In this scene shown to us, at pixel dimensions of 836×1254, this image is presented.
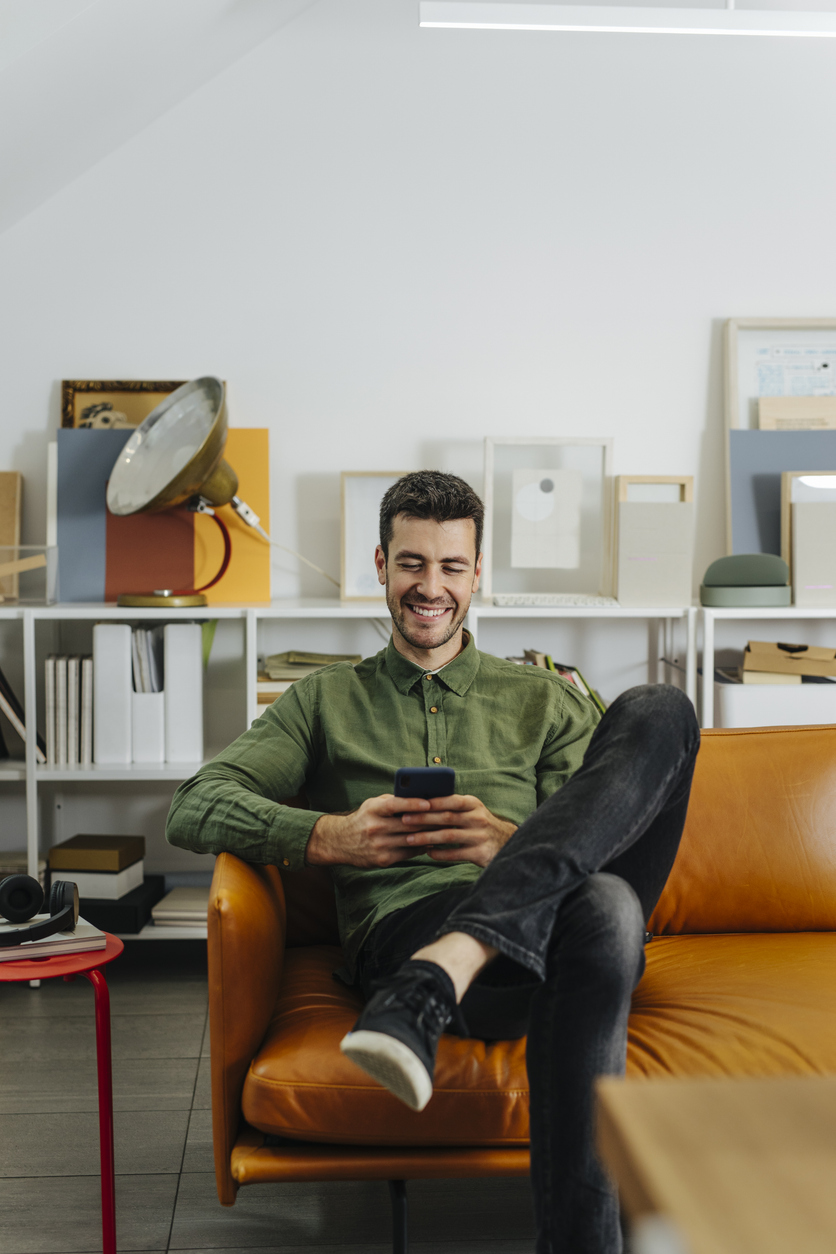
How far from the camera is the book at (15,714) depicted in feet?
8.55

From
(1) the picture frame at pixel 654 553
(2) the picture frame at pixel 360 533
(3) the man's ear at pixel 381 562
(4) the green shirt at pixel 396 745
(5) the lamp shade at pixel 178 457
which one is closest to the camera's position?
(4) the green shirt at pixel 396 745

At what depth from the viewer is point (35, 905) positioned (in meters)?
1.55

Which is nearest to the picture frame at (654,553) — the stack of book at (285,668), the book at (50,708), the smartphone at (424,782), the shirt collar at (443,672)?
the stack of book at (285,668)

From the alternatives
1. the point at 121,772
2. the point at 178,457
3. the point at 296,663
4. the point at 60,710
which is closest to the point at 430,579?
the point at 296,663

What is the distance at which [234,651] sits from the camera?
290 cm

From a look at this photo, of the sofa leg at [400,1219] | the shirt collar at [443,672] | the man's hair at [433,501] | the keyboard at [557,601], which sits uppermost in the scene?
the man's hair at [433,501]

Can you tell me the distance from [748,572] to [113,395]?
1.86 metres

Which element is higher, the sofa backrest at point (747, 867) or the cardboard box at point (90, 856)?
the sofa backrest at point (747, 867)

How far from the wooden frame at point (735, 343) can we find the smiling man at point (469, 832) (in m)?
1.32

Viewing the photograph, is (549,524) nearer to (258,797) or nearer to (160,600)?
(160,600)

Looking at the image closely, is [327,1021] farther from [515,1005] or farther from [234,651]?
[234,651]

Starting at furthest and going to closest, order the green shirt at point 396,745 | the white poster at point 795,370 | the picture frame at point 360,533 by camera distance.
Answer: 1. the white poster at point 795,370
2. the picture frame at point 360,533
3. the green shirt at point 396,745

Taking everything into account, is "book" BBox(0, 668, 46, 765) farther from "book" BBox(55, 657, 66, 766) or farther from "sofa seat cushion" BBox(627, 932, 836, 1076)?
"sofa seat cushion" BBox(627, 932, 836, 1076)

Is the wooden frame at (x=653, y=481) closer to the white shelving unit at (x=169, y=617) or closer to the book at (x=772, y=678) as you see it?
the white shelving unit at (x=169, y=617)
